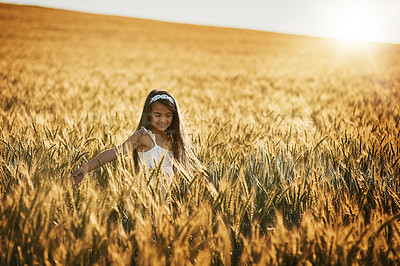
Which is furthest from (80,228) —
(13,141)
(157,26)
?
(157,26)

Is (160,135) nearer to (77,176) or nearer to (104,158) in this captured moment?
(104,158)

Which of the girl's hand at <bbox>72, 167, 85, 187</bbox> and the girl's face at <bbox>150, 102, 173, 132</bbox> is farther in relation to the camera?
the girl's face at <bbox>150, 102, 173, 132</bbox>

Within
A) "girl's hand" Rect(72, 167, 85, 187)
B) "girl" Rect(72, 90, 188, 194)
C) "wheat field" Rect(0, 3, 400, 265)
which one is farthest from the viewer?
"girl" Rect(72, 90, 188, 194)

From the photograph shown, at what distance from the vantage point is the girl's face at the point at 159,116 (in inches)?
67.4

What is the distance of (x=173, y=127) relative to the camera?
72.0 inches

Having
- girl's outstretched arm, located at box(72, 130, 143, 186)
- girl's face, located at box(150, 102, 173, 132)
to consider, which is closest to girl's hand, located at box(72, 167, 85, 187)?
girl's outstretched arm, located at box(72, 130, 143, 186)

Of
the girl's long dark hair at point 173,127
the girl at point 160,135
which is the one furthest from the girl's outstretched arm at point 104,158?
the girl's long dark hair at point 173,127

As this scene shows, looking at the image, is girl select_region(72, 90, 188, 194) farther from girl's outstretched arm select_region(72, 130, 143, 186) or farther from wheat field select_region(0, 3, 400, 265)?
wheat field select_region(0, 3, 400, 265)

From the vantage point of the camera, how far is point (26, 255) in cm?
90

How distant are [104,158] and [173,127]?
1.70ft

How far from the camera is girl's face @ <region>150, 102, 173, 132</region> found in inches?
67.4

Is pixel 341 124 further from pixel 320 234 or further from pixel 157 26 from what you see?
pixel 157 26

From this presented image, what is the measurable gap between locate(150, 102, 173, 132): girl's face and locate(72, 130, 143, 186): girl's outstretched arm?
12 cm

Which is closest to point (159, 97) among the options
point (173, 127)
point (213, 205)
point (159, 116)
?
point (159, 116)
